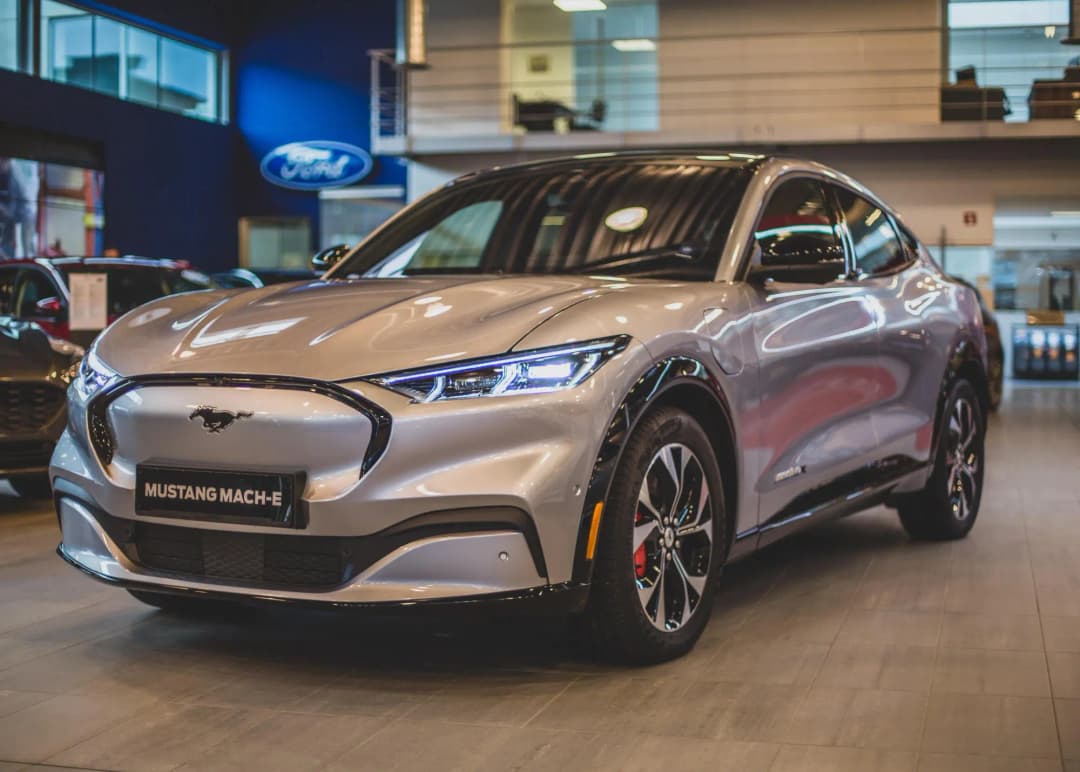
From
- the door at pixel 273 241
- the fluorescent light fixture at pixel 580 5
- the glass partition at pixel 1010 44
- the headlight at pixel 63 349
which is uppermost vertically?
the fluorescent light fixture at pixel 580 5

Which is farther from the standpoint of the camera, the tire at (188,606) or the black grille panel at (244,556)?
the tire at (188,606)

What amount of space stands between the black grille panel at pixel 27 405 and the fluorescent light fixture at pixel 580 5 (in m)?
17.4

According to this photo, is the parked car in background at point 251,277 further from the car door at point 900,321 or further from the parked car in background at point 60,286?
the car door at point 900,321

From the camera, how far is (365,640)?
4250mm

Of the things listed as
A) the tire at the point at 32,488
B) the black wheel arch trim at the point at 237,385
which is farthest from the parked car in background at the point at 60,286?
the black wheel arch trim at the point at 237,385

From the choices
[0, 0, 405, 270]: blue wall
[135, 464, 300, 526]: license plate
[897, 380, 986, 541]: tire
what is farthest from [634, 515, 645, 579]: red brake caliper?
[0, 0, 405, 270]: blue wall

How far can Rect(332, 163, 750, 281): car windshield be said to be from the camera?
14.8 ft

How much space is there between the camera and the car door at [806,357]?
4.41 metres

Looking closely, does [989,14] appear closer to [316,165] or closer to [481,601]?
[316,165]

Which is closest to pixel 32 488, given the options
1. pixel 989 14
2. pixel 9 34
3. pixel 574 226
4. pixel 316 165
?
pixel 574 226

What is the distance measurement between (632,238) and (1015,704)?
1.89m

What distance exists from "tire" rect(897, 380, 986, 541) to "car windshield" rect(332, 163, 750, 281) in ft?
6.41

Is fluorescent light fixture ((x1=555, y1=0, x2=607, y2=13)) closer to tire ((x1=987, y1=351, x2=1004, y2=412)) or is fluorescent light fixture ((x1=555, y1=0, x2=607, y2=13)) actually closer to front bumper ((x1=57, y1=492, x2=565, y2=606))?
tire ((x1=987, y1=351, x2=1004, y2=412))

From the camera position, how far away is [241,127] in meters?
28.5
